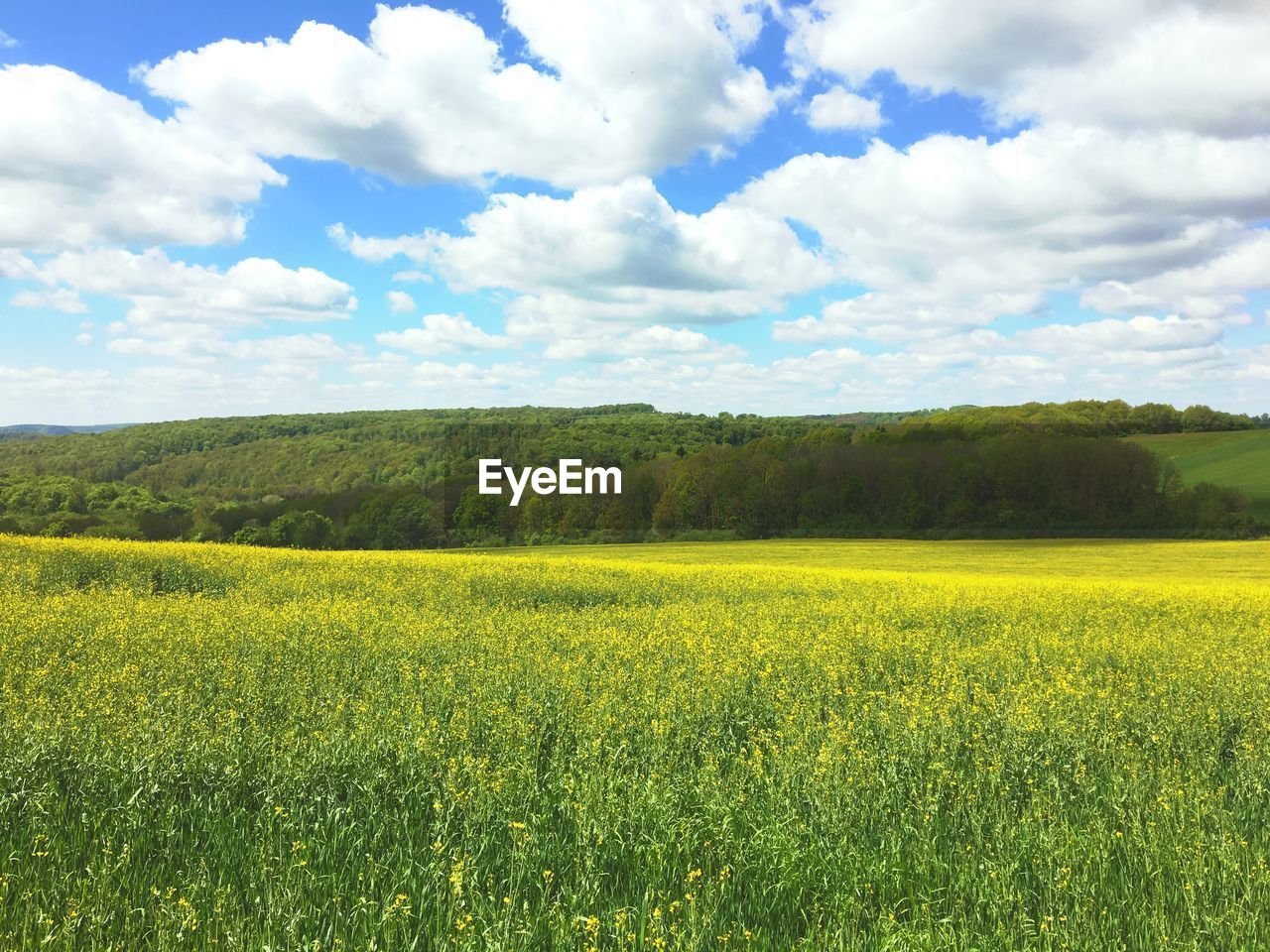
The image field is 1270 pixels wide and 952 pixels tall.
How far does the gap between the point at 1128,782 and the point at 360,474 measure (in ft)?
248

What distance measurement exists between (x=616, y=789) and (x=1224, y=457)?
86.5 meters

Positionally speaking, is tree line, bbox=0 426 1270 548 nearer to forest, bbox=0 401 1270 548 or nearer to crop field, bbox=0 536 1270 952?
forest, bbox=0 401 1270 548

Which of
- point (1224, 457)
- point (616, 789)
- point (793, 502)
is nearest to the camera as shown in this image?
point (616, 789)

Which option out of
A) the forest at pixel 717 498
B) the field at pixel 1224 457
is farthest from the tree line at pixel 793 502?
the field at pixel 1224 457

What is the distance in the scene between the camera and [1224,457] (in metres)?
70.9

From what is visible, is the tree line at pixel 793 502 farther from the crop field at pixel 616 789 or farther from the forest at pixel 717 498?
the crop field at pixel 616 789

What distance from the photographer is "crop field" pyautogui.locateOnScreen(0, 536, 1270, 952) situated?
3.91 metres

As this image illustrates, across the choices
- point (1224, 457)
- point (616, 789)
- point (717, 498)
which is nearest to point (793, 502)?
point (717, 498)

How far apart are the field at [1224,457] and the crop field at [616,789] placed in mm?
57114

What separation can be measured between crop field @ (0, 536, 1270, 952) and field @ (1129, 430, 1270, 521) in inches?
2249

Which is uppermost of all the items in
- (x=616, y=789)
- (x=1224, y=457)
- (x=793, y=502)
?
(x=1224, y=457)

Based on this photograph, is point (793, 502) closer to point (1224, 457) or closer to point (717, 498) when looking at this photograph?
point (717, 498)

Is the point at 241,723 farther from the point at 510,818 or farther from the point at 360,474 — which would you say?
the point at 360,474

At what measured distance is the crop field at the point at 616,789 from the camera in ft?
12.8
